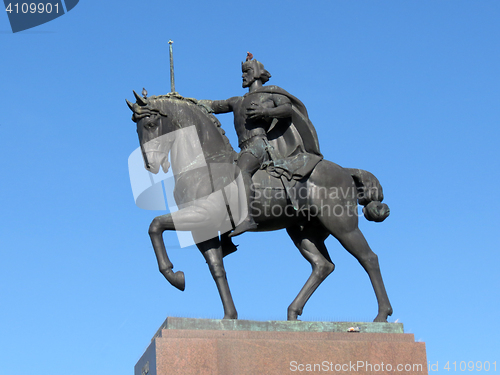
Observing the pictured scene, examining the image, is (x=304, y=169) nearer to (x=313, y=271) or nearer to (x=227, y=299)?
(x=313, y=271)

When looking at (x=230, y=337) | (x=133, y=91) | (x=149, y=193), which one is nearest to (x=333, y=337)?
(x=230, y=337)

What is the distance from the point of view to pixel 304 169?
12055 mm

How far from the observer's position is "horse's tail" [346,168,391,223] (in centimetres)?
1248

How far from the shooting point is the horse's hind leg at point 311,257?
A: 1183cm

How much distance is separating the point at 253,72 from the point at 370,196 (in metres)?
2.85

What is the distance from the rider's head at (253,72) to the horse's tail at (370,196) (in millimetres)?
2120

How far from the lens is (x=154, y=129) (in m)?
11.8

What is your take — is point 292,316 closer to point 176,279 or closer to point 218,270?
point 218,270

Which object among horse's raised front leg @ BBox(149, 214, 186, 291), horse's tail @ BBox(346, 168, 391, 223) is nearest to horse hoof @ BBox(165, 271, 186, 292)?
horse's raised front leg @ BBox(149, 214, 186, 291)

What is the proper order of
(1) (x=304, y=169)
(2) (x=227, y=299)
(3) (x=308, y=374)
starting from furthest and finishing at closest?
1. (1) (x=304, y=169)
2. (2) (x=227, y=299)
3. (3) (x=308, y=374)

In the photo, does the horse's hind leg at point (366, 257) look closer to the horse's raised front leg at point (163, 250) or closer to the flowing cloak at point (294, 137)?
the flowing cloak at point (294, 137)

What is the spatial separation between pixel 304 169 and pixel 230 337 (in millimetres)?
3018

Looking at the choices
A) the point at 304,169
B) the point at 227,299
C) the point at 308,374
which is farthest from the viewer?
the point at 304,169

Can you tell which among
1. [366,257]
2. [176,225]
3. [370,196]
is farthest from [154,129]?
[366,257]
